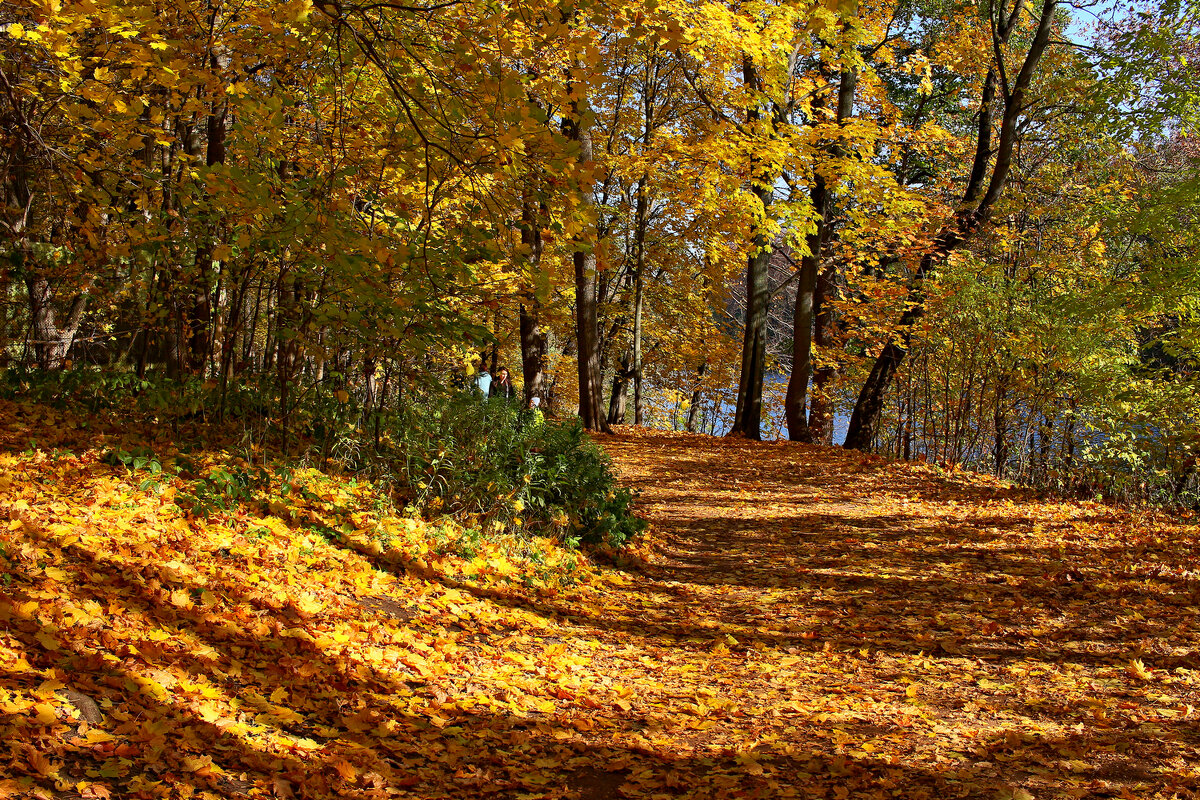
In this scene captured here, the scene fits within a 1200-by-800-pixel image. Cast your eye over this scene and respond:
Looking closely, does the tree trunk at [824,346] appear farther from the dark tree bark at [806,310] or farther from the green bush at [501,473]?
the green bush at [501,473]

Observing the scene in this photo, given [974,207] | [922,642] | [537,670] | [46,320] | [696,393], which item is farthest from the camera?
[696,393]

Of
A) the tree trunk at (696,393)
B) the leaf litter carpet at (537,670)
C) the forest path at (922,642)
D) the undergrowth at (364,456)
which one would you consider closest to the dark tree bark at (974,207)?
the forest path at (922,642)

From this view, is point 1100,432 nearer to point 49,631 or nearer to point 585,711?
point 585,711

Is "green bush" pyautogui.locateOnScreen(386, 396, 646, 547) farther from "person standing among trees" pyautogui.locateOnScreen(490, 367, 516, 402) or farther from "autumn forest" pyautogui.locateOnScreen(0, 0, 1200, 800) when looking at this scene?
"person standing among trees" pyautogui.locateOnScreen(490, 367, 516, 402)

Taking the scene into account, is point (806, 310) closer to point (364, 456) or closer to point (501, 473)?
point (501, 473)

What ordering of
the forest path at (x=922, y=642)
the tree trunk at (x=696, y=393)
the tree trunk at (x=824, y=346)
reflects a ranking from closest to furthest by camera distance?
the forest path at (x=922, y=642), the tree trunk at (x=824, y=346), the tree trunk at (x=696, y=393)

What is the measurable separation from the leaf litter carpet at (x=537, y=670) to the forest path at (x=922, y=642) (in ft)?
0.08

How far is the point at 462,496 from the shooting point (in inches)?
248

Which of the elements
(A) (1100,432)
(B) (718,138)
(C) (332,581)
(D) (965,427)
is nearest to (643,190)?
(B) (718,138)

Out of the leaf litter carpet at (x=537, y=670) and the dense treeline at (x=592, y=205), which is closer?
the leaf litter carpet at (x=537, y=670)

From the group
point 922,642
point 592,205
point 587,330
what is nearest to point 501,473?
point 592,205

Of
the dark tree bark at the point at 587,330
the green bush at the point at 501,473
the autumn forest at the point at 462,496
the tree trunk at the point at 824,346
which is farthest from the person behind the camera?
the tree trunk at the point at 824,346

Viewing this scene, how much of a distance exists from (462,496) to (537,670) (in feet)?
7.19

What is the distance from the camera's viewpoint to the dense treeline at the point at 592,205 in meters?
4.26
